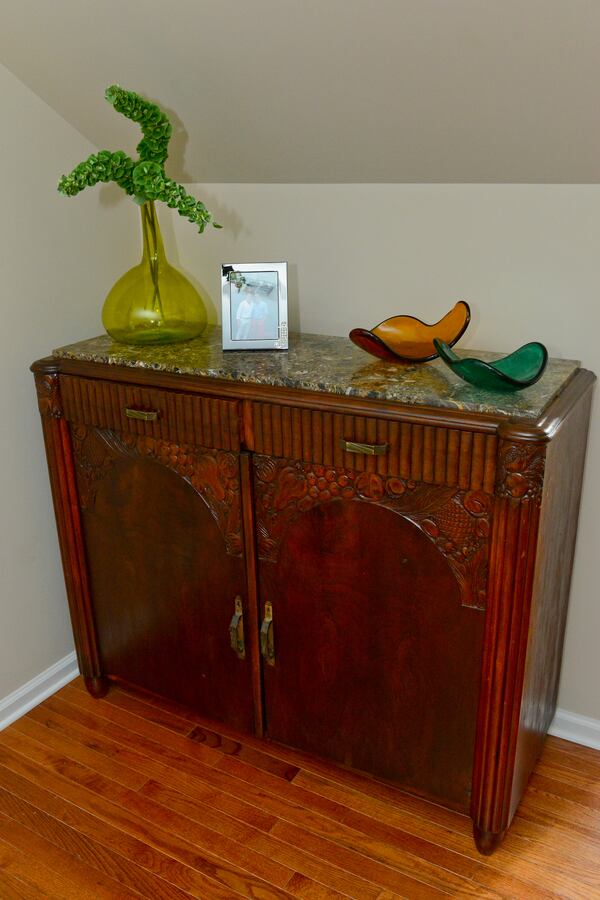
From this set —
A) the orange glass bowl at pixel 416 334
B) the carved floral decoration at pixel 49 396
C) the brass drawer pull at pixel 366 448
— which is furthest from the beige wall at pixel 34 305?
the brass drawer pull at pixel 366 448

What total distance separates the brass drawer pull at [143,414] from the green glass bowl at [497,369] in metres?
0.60

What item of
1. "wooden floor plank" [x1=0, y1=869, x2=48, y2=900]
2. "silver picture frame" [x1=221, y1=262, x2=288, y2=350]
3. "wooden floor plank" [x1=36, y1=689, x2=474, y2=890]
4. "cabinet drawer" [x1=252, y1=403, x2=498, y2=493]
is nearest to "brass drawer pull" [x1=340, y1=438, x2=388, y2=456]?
"cabinet drawer" [x1=252, y1=403, x2=498, y2=493]

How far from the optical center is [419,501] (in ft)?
4.71

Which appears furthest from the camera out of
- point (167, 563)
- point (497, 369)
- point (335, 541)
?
point (167, 563)

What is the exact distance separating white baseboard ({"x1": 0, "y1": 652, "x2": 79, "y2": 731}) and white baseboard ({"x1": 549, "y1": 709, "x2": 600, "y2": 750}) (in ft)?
4.14

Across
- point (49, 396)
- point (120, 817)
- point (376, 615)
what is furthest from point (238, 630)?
point (49, 396)

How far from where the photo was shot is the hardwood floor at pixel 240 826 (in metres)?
1.55

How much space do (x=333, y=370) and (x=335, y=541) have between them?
338mm

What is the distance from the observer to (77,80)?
1729 mm

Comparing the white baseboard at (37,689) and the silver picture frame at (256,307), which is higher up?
the silver picture frame at (256,307)

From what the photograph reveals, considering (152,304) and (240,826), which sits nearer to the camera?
(240,826)

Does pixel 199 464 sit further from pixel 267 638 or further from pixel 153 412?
pixel 267 638

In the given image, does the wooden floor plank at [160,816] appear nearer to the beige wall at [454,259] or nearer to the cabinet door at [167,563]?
the cabinet door at [167,563]

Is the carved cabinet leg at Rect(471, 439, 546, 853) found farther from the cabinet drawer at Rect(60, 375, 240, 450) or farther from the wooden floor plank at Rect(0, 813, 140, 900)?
the wooden floor plank at Rect(0, 813, 140, 900)
